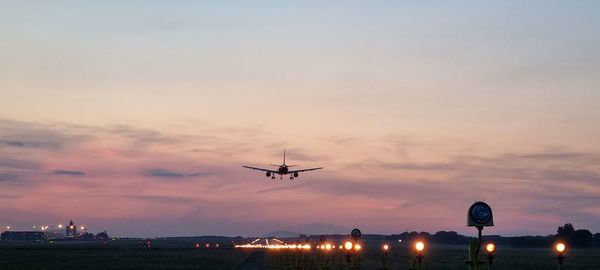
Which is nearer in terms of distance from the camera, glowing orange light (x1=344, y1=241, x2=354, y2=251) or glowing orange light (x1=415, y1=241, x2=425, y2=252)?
glowing orange light (x1=415, y1=241, x2=425, y2=252)

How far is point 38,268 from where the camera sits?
93875 millimetres

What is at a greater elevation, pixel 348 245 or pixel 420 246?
pixel 348 245

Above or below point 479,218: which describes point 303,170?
above

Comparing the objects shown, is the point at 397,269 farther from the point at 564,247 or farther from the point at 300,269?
the point at 564,247

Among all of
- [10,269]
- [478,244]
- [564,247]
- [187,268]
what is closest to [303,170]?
[187,268]

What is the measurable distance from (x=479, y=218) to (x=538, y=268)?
279ft

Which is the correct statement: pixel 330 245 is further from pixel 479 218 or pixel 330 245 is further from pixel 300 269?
pixel 479 218

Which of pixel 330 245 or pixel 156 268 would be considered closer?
pixel 330 245

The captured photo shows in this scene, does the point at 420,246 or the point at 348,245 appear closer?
the point at 420,246

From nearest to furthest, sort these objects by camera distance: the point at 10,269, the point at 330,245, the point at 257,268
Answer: the point at 330,245, the point at 257,268, the point at 10,269

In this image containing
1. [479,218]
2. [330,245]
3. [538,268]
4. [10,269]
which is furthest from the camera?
[538,268]

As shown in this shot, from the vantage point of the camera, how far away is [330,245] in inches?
2758

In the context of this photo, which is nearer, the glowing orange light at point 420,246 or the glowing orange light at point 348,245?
the glowing orange light at point 420,246

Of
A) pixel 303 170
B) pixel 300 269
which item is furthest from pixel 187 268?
pixel 303 170
